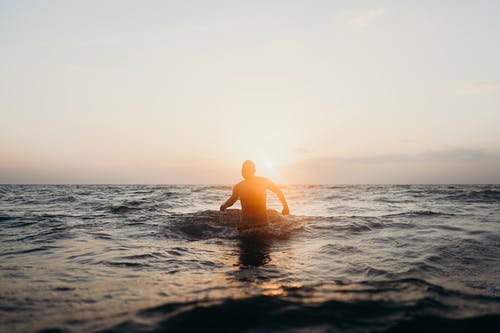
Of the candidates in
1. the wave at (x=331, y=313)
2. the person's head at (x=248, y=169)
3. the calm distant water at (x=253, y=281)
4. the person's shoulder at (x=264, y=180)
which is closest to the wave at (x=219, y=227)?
the calm distant water at (x=253, y=281)

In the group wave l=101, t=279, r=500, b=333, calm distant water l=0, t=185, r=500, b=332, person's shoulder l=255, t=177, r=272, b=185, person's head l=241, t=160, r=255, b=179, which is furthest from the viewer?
person's shoulder l=255, t=177, r=272, b=185

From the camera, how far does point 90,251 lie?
6.86 metres

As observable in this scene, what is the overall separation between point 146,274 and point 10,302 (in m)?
1.78

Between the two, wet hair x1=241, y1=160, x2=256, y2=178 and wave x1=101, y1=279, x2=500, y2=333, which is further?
wet hair x1=241, y1=160, x2=256, y2=178

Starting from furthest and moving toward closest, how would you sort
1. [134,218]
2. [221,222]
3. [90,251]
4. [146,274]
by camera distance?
[134,218], [221,222], [90,251], [146,274]

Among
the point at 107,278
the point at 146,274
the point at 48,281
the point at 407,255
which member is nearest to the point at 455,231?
the point at 407,255

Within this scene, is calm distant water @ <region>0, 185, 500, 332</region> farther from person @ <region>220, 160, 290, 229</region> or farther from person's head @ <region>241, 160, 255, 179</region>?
person's head @ <region>241, 160, 255, 179</region>

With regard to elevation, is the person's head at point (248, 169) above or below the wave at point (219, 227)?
above

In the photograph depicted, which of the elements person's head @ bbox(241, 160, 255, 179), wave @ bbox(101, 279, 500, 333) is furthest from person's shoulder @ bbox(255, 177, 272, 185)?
wave @ bbox(101, 279, 500, 333)

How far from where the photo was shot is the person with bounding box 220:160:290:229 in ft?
29.3

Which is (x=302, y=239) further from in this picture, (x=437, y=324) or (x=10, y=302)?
(x=10, y=302)

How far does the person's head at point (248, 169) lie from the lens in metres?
8.84

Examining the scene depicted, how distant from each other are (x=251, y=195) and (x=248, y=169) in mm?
762

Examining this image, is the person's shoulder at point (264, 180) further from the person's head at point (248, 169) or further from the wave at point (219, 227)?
the wave at point (219, 227)
